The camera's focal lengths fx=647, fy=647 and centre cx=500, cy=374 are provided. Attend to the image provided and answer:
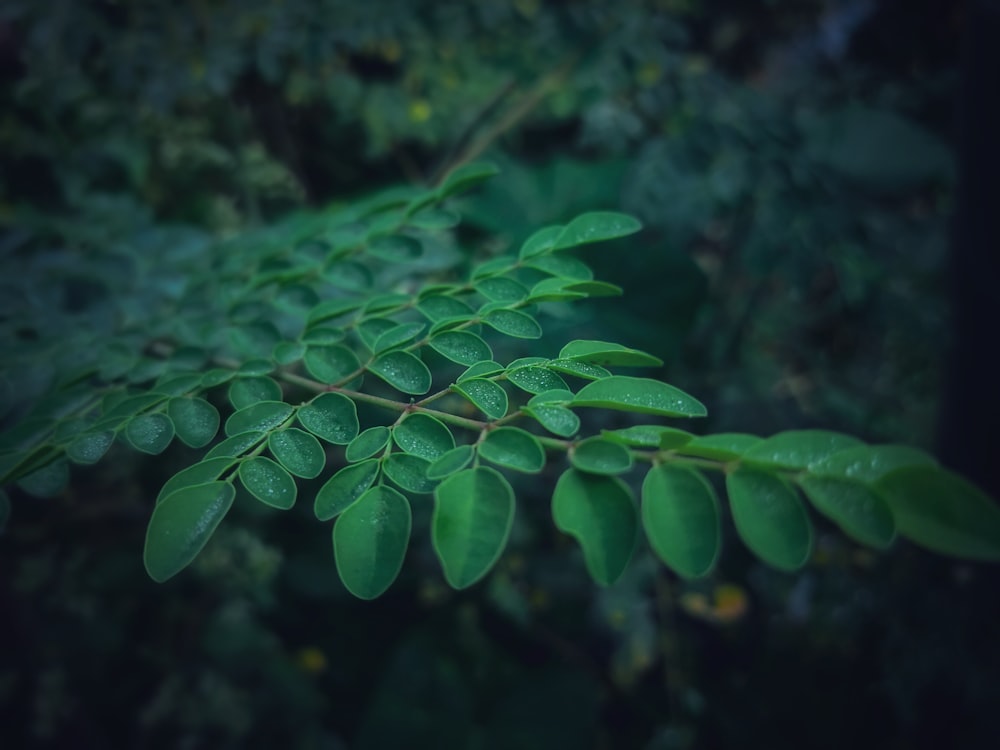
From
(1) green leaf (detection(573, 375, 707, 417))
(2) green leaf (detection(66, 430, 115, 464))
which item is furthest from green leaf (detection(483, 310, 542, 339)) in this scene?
(2) green leaf (detection(66, 430, 115, 464))

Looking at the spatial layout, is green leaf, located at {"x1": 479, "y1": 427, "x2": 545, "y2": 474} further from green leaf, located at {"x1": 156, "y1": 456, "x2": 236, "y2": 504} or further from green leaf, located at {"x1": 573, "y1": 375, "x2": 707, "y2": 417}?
green leaf, located at {"x1": 156, "y1": 456, "x2": 236, "y2": 504}

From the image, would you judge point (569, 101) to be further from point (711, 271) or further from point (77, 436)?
point (77, 436)

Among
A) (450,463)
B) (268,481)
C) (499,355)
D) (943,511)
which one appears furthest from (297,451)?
(499,355)

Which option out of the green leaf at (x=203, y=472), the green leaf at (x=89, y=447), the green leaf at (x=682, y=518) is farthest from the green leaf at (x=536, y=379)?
the green leaf at (x=89, y=447)

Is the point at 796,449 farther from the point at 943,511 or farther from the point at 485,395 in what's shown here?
the point at 485,395

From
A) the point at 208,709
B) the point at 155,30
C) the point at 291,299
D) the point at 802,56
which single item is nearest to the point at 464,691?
the point at 208,709

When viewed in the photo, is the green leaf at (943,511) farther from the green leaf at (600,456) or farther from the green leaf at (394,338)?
the green leaf at (394,338)
